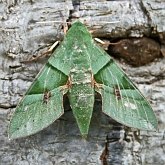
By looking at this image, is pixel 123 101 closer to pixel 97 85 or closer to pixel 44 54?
pixel 97 85

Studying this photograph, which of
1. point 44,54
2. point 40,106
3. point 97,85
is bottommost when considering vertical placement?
point 40,106

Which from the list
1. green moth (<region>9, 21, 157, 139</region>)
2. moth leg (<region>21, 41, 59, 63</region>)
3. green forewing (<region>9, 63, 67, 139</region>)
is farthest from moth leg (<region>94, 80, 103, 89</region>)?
moth leg (<region>21, 41, 59, 63</region>)

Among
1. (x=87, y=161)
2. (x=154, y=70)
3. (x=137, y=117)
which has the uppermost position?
(x=154, y=70)

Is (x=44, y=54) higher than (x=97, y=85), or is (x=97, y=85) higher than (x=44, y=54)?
(x=44, y=54)

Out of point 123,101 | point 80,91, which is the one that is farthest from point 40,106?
point 123,101

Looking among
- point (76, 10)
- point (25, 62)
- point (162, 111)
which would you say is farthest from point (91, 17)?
point (162, 111)

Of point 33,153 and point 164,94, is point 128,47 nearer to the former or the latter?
point 164,94
